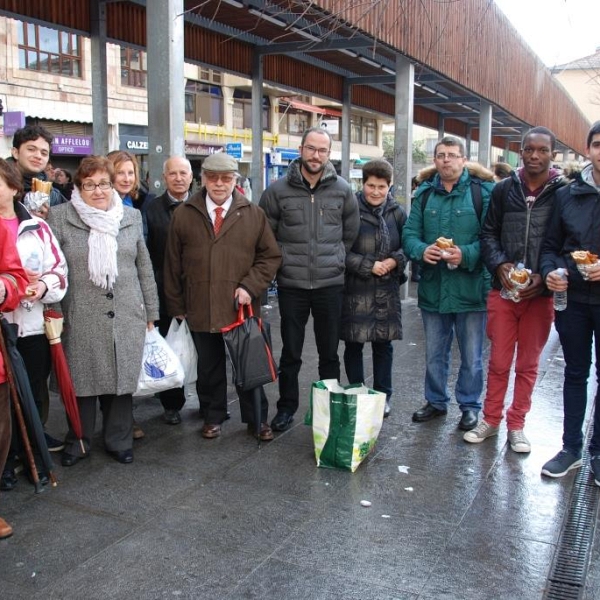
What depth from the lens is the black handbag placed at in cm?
465

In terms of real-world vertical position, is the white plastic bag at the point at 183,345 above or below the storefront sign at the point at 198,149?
below

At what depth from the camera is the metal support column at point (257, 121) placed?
12.5 m

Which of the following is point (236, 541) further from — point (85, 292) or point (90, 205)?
point (90, 205)

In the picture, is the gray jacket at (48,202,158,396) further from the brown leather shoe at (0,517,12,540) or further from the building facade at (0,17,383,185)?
the building facade at (0,17,383,185)

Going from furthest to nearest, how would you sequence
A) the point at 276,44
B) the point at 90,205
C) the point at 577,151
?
the point at 577,151 < the point at 276,44 < the point at 90,205

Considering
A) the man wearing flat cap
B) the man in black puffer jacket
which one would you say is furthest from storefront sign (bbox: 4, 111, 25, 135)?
the man in black puffer jacket

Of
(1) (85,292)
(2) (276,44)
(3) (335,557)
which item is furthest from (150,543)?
(2) (276,44)

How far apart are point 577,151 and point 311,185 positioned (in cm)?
3341

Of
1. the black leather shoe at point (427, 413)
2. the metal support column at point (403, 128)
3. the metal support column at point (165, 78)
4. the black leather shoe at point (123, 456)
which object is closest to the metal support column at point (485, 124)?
the metal support column at point (403, 128)

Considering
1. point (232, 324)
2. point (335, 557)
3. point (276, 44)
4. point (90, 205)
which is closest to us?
point (335, 557)

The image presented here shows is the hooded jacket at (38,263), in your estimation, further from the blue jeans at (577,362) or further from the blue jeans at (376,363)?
the blue jeans at (577,362)

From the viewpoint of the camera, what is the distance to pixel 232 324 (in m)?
4.77

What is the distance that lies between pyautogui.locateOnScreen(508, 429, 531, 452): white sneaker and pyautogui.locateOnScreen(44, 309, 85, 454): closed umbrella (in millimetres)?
2877

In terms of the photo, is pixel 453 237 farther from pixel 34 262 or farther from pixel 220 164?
pixel 34 262
